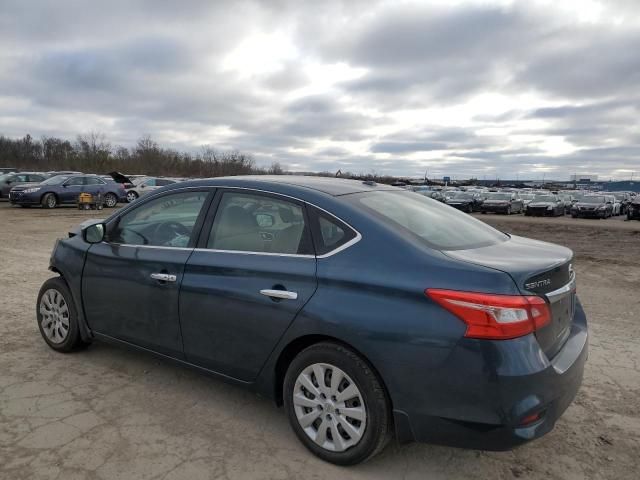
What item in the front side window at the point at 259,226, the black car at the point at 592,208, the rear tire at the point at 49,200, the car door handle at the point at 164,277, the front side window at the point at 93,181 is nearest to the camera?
the front side window at the point at 259,226

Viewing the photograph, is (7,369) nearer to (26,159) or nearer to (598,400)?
(598,400)

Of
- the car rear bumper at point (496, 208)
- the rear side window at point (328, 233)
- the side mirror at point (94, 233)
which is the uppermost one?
the rear side window at point (328, 233)

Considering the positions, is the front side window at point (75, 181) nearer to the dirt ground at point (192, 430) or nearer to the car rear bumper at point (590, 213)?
the dirt ground at point (192, 430)

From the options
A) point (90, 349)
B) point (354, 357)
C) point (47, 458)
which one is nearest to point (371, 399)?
point (354, 357)

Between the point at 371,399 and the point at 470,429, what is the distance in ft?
1.68

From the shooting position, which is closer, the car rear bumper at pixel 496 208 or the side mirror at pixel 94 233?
the side mirror at pixel 94 233

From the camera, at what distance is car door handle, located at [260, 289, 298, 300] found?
289 centimetres

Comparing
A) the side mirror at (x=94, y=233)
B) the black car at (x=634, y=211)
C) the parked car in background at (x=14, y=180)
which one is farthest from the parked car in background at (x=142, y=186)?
the black car at (x=634, y=211)

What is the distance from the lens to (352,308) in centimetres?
269

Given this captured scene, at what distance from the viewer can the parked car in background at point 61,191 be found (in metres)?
22.9

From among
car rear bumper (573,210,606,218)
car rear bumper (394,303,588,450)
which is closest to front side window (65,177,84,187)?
car rear bumper (394,303,588,450)

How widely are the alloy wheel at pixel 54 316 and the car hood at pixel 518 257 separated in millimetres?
3394

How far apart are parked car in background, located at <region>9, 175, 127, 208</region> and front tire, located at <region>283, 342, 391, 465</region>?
23823 millimetres

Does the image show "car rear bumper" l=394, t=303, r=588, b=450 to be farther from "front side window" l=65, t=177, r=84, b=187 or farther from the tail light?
A: "front side window" l=65, t=177, r=84, b=187
